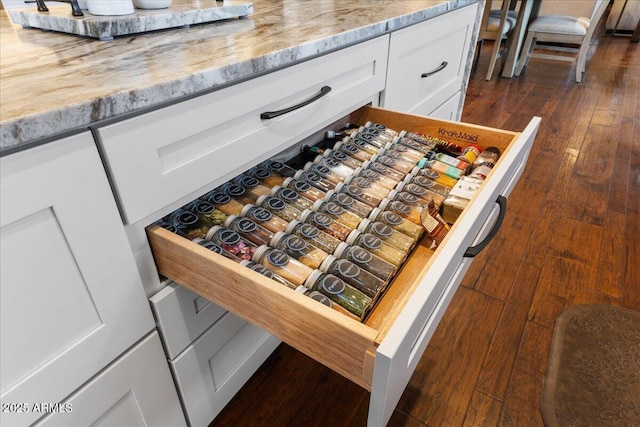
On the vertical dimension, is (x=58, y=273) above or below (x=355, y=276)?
above

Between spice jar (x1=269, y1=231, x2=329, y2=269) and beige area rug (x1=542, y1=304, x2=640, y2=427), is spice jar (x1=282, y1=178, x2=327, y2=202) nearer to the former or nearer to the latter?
spice jar (x1=269, y1=231, x2=329, y2=269)

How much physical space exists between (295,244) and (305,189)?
0.18 metres

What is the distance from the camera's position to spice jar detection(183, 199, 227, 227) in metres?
0.76

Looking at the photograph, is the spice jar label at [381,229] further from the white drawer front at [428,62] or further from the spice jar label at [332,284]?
the white drawer front at [428,62]

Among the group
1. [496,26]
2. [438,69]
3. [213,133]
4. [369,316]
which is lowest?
[496,26]

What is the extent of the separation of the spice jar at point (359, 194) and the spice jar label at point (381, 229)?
2.9 inches

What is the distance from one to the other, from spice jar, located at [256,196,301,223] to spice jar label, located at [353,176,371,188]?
0.55 feet

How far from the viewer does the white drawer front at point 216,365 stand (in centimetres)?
79

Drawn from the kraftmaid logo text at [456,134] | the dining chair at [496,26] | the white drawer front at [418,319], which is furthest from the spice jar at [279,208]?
the dining chair at [496,26]

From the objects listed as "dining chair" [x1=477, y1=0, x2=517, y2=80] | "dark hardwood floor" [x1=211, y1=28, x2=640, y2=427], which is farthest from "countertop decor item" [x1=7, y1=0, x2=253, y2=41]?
"dining chair" [x1=477, y1=0, x2=517, y2=80]

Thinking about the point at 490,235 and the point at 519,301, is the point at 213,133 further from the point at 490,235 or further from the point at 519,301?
the point at 519,301

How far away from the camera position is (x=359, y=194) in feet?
2.80

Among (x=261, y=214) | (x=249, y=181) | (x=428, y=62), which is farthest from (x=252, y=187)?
(x=428, y=62)

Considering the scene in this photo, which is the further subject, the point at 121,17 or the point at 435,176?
the point at 435,176
